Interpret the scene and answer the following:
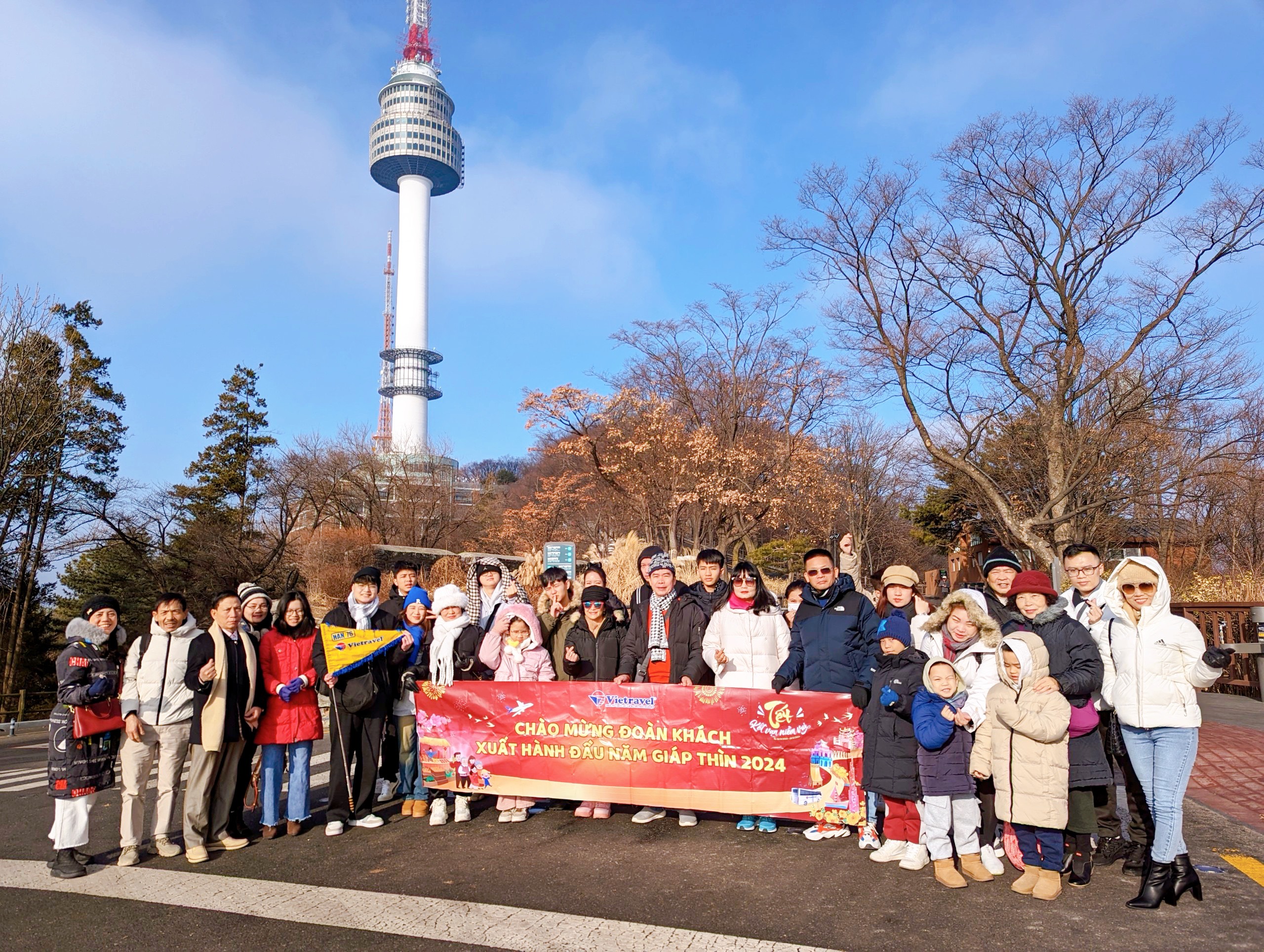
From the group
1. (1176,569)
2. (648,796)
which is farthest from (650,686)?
(1176,569)

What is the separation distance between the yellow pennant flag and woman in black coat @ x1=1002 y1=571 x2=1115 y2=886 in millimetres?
4569

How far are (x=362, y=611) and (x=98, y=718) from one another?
1877 millimetres

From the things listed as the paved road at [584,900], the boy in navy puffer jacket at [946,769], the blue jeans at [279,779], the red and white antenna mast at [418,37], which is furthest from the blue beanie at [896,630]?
the red and white antenna mast at [418,37]

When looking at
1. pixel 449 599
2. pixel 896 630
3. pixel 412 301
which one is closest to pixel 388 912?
pixel 449 599

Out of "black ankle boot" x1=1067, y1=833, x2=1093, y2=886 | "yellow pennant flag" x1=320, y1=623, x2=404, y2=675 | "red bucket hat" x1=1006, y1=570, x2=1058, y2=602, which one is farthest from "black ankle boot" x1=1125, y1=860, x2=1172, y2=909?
"yellow pennant flag" x1=320, y1=623, x2=404, y2=675

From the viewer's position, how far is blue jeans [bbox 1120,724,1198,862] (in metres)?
4.57

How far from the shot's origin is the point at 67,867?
5410 millimetres

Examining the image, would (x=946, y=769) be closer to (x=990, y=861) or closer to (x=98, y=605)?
(x=990, y=861)

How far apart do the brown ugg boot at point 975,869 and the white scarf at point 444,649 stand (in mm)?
3897

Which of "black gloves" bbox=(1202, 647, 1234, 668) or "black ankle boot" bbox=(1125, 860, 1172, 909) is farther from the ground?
"black gloves" bbox=(1202, 647, 1234, 668)

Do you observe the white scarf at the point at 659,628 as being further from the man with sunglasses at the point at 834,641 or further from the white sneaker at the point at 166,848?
the white sneaker at the point at 166,848

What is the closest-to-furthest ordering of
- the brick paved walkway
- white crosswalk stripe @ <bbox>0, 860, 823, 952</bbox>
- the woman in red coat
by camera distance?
white crosswalk stripe @ <bbox>0, 860, 823, 952</bbox> < the woman in red coat < the brick paved walkway

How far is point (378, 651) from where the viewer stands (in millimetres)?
6465

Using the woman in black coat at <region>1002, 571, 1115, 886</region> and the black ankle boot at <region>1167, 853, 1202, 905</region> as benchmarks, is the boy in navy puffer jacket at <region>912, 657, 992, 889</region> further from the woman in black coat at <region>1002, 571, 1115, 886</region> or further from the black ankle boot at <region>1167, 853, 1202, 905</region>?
the black ankle boot at <region>1167, 853, 1202, 905</region>
